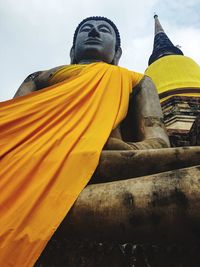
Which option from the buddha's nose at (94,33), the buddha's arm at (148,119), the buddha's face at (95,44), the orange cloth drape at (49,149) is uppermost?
the buddha's nose at (94,33)

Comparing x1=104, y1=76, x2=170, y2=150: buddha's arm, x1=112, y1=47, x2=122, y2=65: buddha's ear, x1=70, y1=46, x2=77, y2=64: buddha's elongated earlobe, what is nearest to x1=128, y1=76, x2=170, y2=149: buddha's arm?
x1=104, y1=76, x2=170, y2=150: buddha's arm

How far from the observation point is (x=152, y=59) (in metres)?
11.4

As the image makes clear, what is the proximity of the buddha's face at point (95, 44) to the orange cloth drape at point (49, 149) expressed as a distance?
0.65m

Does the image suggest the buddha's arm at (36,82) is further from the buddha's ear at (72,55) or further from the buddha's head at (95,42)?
the buddha's ear at (72,55)

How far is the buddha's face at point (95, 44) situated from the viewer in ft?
12.6

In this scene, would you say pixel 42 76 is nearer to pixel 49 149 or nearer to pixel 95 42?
pixel 95 42

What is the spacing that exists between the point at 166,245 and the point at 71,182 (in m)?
0.52

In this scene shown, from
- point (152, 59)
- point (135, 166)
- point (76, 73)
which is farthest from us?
point (152, 59)

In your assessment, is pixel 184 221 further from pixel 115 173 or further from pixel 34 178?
pixel 34 178

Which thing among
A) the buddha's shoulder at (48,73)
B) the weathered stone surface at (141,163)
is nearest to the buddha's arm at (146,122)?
the weathered stone surface at (141,163)

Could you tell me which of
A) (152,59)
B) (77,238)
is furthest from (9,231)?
(152,59)

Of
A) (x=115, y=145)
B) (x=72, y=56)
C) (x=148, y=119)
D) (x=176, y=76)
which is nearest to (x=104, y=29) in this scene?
(x=72, y=56)

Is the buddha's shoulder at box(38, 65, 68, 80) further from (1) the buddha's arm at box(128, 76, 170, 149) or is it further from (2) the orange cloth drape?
(1) the buddha's arm at box(128, 76, 170, 149)

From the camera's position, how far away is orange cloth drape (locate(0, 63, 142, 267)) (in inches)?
63.5
